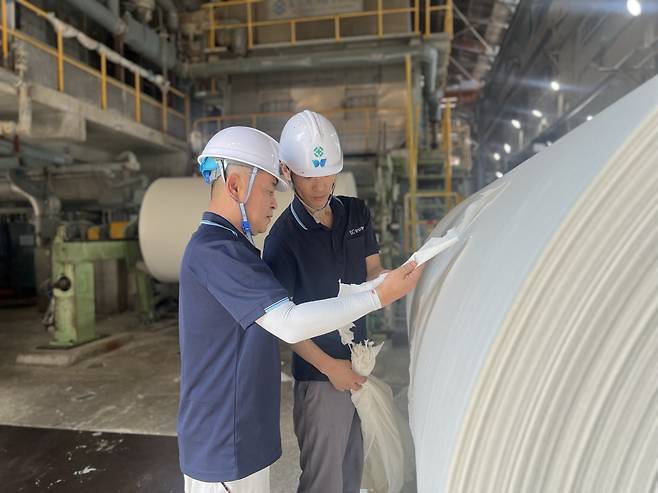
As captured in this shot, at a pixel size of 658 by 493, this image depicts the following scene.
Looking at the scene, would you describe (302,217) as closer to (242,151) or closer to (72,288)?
(242,151)

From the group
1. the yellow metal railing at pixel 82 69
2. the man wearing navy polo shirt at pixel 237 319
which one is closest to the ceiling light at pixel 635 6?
the man wearing navy polo shirt at pixel 237 319

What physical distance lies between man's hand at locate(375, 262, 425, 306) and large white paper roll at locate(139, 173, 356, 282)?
4577 millimetres

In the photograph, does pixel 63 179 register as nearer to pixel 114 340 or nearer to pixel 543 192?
pixel 114 340

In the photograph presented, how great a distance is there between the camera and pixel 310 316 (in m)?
1.23

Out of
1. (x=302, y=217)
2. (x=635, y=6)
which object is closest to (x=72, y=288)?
(x=302, y=217)

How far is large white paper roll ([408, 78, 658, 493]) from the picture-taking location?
2.35ft

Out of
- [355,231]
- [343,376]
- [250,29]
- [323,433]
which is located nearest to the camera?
[343,376]

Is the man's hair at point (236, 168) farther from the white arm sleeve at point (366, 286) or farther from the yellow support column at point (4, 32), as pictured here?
the yellow support column at point (4, 32)

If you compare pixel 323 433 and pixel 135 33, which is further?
pixel 135 33

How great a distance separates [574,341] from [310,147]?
1213 millimetres

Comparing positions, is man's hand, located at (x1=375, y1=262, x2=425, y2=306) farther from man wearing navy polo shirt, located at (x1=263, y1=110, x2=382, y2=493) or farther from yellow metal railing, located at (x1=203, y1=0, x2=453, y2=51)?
yellow metal railing, located at (x1=203, y1=0, x2=453, y2=51)

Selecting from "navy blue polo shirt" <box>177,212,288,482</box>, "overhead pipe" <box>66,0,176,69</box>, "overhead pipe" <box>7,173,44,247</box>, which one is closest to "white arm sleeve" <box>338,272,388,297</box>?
"navy blue polo shirt" <box>177,212,288,482</box>

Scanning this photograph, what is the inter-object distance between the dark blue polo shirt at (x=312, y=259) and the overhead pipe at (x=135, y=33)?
239 inches

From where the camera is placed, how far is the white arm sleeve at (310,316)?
4.03ft
